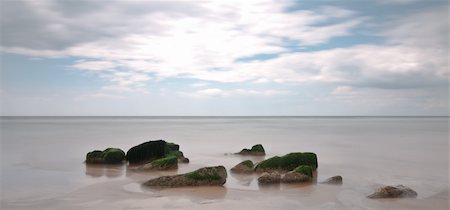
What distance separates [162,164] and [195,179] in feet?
18.2

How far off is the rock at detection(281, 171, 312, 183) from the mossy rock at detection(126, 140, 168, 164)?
8.72m

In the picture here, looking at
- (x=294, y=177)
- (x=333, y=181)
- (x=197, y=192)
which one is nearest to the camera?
(x=197, y=192)

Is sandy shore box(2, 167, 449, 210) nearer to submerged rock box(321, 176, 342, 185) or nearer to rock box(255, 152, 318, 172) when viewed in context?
submerged rock box(321, 176, 342, 185)

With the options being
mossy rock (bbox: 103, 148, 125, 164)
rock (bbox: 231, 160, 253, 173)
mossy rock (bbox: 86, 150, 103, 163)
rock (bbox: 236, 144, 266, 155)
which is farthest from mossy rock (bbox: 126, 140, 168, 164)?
rock (bbox: 236, 144, 266, 155)

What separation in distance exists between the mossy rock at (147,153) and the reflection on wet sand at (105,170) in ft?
2.62

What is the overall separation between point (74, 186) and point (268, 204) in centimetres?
809

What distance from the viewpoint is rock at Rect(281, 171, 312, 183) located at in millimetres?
16608

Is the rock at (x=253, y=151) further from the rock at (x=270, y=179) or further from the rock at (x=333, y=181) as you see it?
the rock at (x=270, y=179)

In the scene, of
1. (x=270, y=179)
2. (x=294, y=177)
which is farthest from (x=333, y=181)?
(x=270, y=179)

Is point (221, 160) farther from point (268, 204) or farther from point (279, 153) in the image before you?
point (268, 204)

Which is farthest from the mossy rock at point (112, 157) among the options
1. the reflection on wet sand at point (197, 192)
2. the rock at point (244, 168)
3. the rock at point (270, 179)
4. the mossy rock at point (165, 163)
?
the rock at point (270, 179)

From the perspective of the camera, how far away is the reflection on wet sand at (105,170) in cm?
1944

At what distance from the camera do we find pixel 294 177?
16.8 m

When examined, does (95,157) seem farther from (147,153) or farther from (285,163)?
(285,163)
